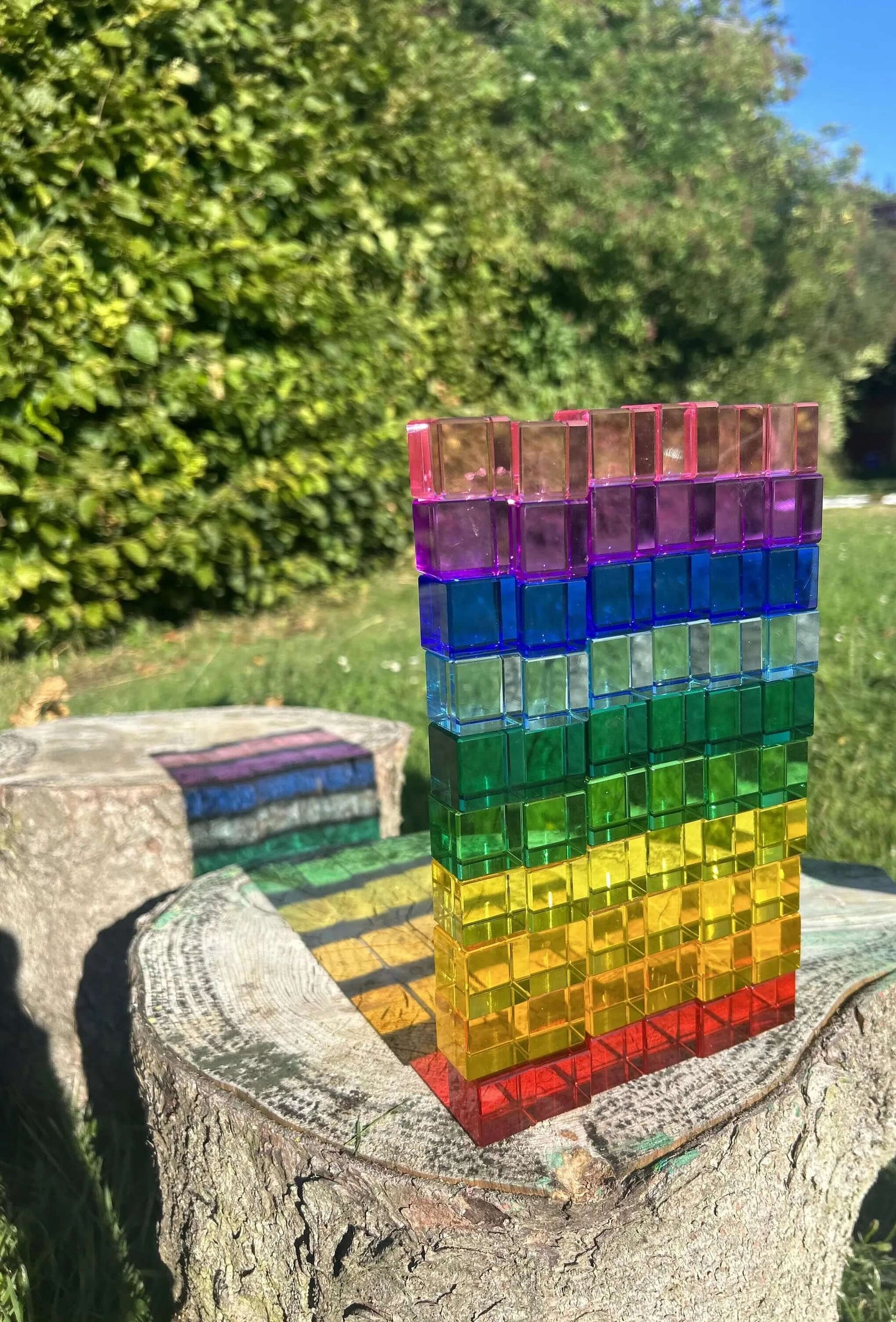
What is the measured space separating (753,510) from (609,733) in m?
0.40

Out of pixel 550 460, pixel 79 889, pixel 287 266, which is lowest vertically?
pixel 79 889

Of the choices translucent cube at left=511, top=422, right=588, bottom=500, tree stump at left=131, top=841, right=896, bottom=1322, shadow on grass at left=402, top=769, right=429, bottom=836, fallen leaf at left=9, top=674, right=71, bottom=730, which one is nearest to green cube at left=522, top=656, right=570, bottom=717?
translucent cube at left=511, top=422, right=588, bottom=500

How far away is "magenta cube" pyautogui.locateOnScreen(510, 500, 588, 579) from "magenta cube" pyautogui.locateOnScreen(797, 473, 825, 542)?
0.39 metres

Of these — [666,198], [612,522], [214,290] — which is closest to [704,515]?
[612,522]

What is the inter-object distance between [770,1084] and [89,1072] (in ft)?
6.41

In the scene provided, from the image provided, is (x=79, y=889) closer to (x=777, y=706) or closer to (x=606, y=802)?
(x=606, y=802)

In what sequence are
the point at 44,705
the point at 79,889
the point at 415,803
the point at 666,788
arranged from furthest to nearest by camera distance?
the point at 44,705 → the point at 415,803 → the point at 79,889 → the point at 666,788

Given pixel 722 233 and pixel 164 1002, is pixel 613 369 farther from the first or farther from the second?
pixel 164 1002

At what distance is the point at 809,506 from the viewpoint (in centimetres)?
150

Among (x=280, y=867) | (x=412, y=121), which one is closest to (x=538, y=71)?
(x=412, y=121)

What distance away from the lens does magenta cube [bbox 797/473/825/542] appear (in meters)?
1.49

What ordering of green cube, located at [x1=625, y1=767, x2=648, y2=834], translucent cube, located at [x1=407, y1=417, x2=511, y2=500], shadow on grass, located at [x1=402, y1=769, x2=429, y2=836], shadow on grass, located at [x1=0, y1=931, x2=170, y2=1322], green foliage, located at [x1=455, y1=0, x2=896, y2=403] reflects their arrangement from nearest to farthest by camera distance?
1. translucent cube, located at [x1=407, y1=417, x2=511, y2=500]
2. green cube, located at [x1=625, y1=767, x2=648, y2=834]
3. shadow on grass, located at [x1=0, y1=931, x2=170, y2=1322]
4. shadow on grass, located at [x1=402, y1=769, x2=429, y2=836]
5. green foliage, located at [x1=455, y1=0, x2=896, y2=403]

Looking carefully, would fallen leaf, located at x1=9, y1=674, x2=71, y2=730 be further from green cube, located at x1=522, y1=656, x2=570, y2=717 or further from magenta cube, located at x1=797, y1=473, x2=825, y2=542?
magenta cube, located at x1=797, y1=473, x2=825, y2=542

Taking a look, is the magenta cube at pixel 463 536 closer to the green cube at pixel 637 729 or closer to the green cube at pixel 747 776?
the green cube at pixel 637 729
